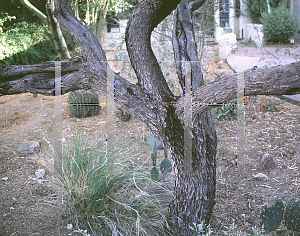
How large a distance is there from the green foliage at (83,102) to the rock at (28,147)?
130 centimetres

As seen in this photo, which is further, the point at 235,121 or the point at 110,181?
the point at 235,121

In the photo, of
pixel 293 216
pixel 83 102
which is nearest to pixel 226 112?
pixel 83 102

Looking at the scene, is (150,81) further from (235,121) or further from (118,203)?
(235,121)

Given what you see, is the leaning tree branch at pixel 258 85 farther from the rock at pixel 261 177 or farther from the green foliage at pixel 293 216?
the rock at pixel 261 177

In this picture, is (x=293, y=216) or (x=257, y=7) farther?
(x=257, y=7)

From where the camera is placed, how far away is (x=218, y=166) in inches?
141

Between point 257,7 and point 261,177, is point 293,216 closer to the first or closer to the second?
point 261,177

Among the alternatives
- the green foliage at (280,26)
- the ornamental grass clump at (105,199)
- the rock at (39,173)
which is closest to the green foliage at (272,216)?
the ornamental grass clump at (105,199)

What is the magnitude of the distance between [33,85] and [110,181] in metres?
1.06

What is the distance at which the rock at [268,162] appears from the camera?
346cm

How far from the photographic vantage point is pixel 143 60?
2.24m

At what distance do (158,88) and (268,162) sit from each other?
1.91 metres

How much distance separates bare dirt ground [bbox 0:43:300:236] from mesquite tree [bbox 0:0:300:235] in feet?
1.44

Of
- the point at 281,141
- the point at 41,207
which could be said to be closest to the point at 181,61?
the point at 41,207
